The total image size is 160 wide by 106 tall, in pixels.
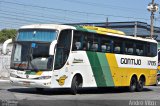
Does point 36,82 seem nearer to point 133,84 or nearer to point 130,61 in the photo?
point 130,61

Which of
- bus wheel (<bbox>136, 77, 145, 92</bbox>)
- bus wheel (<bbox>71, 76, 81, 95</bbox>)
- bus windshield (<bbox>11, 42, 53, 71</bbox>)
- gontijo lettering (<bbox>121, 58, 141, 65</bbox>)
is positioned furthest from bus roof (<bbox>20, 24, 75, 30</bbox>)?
bus wheel (<bbox>136, 77, 145, 92</bbox>)

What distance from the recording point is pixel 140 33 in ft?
220

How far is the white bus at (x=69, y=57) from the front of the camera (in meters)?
19.6

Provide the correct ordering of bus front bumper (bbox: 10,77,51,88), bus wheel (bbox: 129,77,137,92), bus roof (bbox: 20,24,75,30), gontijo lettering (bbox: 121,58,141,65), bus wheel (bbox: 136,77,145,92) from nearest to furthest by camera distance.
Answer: bus front bumper (bbox: 10,77,51,88) < bus roof (bbox: 20,24,75,30) < gontijo lettering (bbox: 121,58,141,65) < bus wheel (bbox: 129,77,137,92) < bus wheel (bbox: 136,77,145,92)

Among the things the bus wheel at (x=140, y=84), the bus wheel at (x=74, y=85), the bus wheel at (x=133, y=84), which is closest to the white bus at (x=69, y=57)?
the bus wheel at (x=74, y=85)

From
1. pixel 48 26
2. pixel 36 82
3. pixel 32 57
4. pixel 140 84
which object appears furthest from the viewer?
pixel 140 84

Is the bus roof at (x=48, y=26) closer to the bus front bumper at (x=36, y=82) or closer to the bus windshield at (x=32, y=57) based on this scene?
the bus windshield at (x=32, y=57)

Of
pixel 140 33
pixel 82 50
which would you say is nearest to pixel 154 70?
pixel 82 50

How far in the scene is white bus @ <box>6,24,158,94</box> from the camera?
19.6 meters

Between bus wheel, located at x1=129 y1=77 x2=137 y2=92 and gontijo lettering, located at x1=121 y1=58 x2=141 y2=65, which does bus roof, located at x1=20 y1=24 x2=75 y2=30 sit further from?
bus wheel, located at x1=129 y1=77 x2=137 y2=92

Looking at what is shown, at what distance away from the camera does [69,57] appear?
20422 millimetres

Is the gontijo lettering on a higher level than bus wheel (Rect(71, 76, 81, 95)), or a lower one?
higher

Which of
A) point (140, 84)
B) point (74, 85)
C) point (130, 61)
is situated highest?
point (130, 61)

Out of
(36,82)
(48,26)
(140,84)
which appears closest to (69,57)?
(48,26)
